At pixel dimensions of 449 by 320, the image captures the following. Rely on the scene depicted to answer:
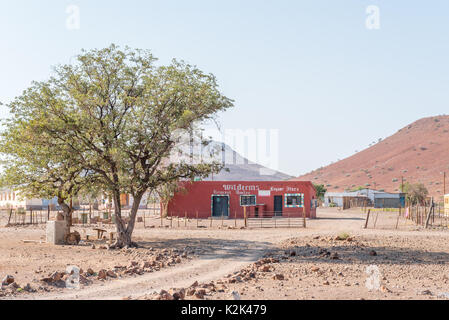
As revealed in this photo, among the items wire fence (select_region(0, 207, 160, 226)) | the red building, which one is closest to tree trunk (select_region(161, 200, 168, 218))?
the red building

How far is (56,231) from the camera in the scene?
2614 cm

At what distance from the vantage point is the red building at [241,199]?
4850 cm

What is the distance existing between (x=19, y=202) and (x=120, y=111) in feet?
171

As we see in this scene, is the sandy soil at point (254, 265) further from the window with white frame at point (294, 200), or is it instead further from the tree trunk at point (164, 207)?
the window with white frame at point (294, 200)

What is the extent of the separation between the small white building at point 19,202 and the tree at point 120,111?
1750 inches

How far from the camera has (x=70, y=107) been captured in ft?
78.6

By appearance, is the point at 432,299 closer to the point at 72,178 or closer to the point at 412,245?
the point at 412,245

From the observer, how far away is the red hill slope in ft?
411

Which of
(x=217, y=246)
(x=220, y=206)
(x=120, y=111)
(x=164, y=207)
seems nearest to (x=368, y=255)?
(x=217, y=246)

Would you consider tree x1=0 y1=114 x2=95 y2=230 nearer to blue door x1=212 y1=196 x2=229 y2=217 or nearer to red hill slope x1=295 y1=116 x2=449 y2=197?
blue door x1=212 y1=196 x2=229 y2=217

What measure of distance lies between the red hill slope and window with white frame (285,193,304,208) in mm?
65947

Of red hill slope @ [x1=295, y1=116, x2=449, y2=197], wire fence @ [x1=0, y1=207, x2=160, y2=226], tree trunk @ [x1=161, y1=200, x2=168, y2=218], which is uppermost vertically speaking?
red hill slope @ [x1=295, y1=116, x2=449, y2=197]

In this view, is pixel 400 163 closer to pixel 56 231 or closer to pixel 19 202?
pixel 19 202
